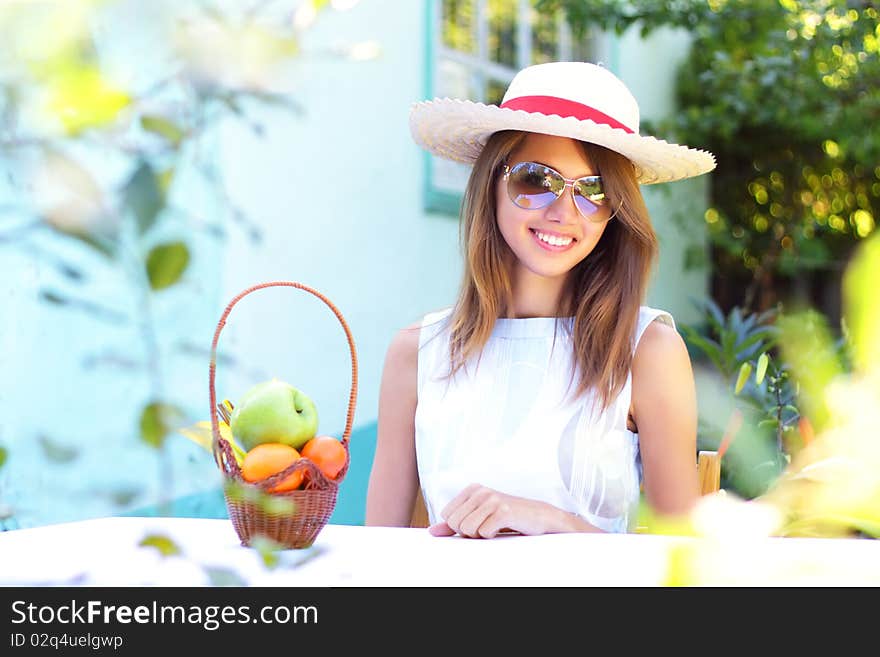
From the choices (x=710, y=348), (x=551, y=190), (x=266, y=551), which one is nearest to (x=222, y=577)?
(x=266, y=551)

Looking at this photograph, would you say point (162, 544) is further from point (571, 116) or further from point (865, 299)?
point (571, 116)

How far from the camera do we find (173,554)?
0.63 metres

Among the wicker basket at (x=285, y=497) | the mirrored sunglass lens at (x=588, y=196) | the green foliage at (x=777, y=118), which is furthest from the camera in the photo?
the green foliage at (x=777, y=118)

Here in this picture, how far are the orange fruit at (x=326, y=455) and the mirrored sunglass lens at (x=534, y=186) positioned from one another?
0.89m

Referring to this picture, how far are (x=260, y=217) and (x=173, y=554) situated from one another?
4244 millimetres

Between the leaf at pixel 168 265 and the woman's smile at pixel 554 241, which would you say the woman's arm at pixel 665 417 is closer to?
the woman's smile at pixel 554 241

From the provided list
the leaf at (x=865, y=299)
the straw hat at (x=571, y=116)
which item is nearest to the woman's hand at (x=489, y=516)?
the straw hat at (x=571, y=116)

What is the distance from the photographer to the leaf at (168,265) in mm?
509

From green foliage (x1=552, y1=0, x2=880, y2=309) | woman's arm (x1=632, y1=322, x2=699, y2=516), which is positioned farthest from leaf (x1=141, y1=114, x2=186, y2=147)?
green foliage (x1=552, y1=0, x2=880, y2=309)

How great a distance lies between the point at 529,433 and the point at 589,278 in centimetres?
39

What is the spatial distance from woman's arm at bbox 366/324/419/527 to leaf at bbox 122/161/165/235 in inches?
81.2

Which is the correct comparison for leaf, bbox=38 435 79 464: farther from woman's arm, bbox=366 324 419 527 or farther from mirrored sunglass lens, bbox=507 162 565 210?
woman's arm, bbox=366 324 419 527
